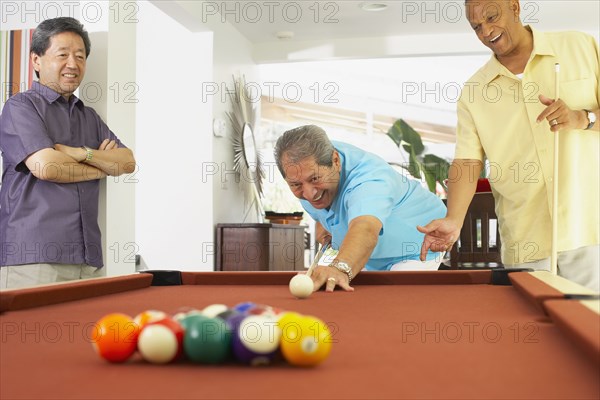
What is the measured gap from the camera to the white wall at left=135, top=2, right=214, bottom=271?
228 inches

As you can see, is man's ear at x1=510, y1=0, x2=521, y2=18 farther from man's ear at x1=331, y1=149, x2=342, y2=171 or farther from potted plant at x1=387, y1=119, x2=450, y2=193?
potted plant at x1=387, y1=119, x2=450, y2=193

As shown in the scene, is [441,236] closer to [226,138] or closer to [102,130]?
[102,130]

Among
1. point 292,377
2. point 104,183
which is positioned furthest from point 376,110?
point 292,377

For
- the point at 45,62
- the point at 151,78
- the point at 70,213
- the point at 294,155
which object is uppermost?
the point at 151,78

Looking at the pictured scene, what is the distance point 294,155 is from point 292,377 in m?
1.74

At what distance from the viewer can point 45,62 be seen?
9.72 feet

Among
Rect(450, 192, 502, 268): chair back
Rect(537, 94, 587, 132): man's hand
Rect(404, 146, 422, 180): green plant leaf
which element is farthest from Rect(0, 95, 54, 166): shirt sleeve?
Rect(404, 146, 422, 180): green plant leaf

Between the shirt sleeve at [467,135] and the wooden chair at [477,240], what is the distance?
1.29 meters

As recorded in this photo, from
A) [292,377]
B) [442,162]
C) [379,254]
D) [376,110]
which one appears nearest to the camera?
[292,377]

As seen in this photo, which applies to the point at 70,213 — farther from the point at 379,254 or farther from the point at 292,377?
the point at 292,377

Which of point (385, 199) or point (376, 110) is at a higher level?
point (376, 110)

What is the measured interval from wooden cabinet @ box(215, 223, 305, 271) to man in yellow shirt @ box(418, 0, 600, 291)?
3161 millimetres

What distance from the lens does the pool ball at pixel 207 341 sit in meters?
0.89

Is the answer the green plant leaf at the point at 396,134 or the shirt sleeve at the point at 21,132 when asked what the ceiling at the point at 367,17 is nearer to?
the green plant leaf at the point at 396,134
